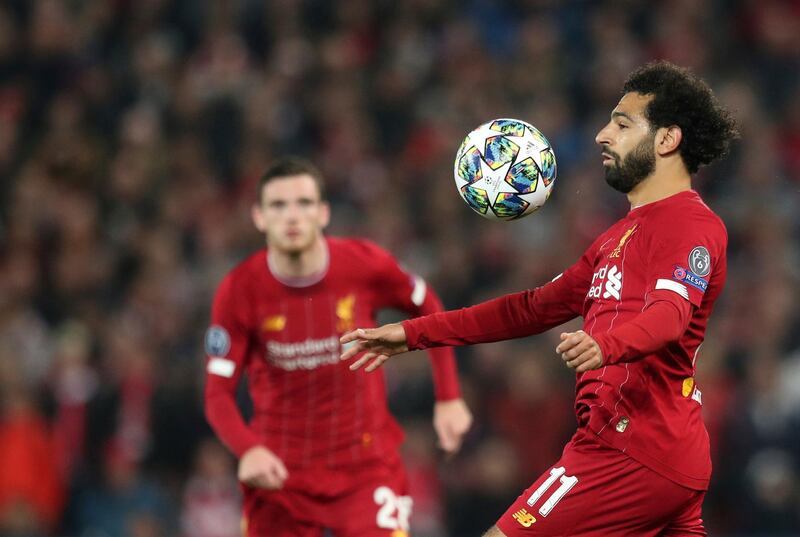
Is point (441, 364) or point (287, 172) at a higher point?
point (287, 172)

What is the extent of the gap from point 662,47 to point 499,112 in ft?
5.23

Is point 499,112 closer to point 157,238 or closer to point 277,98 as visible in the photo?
point 277,98

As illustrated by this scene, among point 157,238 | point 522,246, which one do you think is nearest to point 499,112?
point 522,246

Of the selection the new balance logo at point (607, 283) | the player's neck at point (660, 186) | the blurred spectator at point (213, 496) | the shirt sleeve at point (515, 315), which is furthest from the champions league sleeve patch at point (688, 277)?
the blurred spectator at point (213, 496)

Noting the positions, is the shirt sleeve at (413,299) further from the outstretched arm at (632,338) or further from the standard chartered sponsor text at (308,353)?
the outstretched arm at (632,338)

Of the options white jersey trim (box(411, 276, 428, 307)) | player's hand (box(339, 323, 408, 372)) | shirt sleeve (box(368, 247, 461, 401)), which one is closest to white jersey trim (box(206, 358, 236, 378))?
shirt sleeve (box(368, 247, 461, 401))

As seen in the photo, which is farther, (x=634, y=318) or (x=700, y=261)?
(x=700, y=261)

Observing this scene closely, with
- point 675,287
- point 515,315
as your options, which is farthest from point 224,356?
point 675,287

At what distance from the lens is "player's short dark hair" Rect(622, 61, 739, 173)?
4.93 m

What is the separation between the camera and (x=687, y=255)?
4.56 metres

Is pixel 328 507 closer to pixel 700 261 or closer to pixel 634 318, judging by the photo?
pixel 634 318

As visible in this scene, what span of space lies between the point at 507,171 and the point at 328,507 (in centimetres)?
194

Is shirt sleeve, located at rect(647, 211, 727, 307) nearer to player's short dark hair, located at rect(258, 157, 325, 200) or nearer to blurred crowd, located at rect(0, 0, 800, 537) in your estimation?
player's short dark hair, located at rect(258, 157, 325, 200)

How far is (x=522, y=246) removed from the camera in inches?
434
